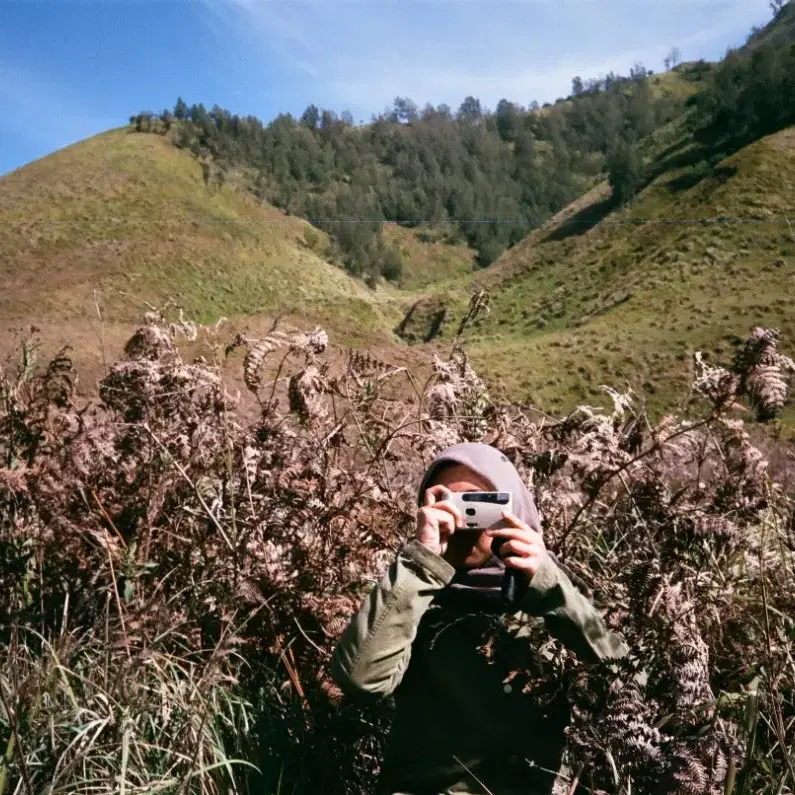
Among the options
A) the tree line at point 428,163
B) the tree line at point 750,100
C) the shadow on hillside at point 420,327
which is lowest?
the shadow on hillside at point 420,327

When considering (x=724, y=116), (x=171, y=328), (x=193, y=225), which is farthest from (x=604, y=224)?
(x=171, y=328)

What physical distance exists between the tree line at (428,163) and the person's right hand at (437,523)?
49127 mm

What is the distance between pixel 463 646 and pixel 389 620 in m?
0.27

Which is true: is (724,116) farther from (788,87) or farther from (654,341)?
(654,341)

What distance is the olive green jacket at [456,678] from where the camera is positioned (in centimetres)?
197

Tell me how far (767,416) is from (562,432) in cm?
85

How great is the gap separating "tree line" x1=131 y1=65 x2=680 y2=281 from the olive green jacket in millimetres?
49128

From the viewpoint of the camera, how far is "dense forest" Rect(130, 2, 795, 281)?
47.8m

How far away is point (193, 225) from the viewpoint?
6044 cm

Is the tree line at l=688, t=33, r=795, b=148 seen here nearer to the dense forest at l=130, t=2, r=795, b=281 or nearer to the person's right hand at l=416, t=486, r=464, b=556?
the dense forest at l=130, t=2, r=795, b=281

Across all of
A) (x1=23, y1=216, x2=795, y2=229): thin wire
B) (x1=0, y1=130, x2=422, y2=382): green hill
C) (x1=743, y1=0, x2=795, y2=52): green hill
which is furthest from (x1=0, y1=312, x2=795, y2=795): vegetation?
(x1=743, y1=0, x2=795, y2=52): green hill

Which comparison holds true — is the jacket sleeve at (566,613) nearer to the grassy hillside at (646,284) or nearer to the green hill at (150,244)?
the grassy hillside at (646,284)

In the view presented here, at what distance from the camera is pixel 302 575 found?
8.89 ft

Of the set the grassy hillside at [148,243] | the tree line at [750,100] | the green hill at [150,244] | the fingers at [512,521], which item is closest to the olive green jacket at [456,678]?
the fingers at [512,521]
